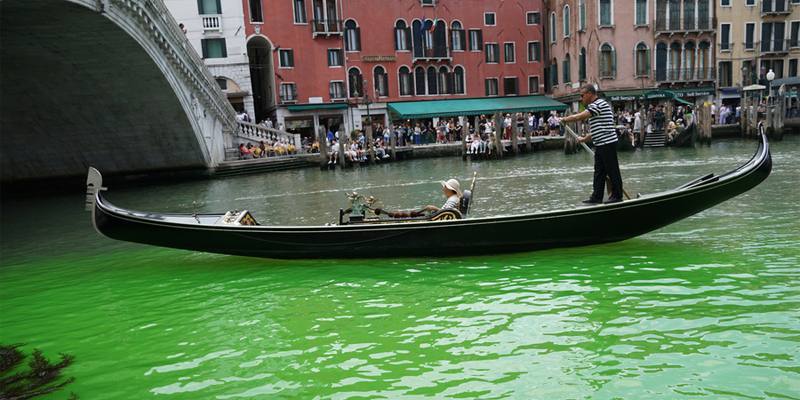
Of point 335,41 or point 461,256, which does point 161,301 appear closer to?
point 461,256

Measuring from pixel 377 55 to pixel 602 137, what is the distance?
66.4 feet

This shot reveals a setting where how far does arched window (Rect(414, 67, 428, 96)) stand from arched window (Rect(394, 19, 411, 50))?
995mm

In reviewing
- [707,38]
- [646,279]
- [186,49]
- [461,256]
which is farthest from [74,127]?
[707,38]

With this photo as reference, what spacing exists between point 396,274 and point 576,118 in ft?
6.41

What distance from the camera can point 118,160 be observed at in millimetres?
17641

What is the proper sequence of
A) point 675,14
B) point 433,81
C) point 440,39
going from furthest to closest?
point 433,81
point 440,39
point 675,14

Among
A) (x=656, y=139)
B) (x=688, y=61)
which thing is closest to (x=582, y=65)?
(x=688, y=61)

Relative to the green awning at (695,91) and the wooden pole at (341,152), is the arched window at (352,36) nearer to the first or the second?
the wooden pole at (341,152)

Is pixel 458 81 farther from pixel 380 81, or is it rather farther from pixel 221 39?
pixel 221 39

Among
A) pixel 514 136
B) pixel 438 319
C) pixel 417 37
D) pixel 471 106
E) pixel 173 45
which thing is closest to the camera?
pixel 438 319

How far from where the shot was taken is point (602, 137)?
197 inches

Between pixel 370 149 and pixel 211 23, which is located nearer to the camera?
pixel 370 149

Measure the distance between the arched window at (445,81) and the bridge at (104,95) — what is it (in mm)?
8558

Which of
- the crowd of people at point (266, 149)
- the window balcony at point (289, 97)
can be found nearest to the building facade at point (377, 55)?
the window balcony at point (289, 97)
